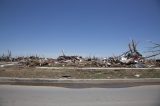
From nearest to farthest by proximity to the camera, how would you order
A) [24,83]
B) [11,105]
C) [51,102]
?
[11,105] < [51,102] < [24,83]

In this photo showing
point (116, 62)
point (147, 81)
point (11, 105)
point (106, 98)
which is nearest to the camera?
point (11, 105)

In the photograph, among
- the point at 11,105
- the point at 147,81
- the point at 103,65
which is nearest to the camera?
the point at 11,105

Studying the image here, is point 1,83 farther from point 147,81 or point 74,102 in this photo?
point 147,81

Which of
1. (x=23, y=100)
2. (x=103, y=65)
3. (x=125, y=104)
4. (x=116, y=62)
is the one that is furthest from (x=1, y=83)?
(x=116, y=62)

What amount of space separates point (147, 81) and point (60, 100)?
6.31 m

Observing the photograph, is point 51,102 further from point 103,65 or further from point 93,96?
point 103,65

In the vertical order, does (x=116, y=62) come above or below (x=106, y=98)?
above

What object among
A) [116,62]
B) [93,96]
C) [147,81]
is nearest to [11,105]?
[93,96]

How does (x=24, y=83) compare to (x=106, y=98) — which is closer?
(x=106, y=98)

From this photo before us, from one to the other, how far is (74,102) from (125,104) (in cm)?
153

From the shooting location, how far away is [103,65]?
22.9 meters

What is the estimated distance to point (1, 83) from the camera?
1202 cm

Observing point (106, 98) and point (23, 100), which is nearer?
point (23, 100)

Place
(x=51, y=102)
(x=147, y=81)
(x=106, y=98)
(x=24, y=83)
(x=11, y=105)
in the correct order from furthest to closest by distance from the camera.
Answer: (x=147, y=81) < (x=24, y=83) < (x=106, y=98) < (x=51, y=102) < (x=11, y=105)
